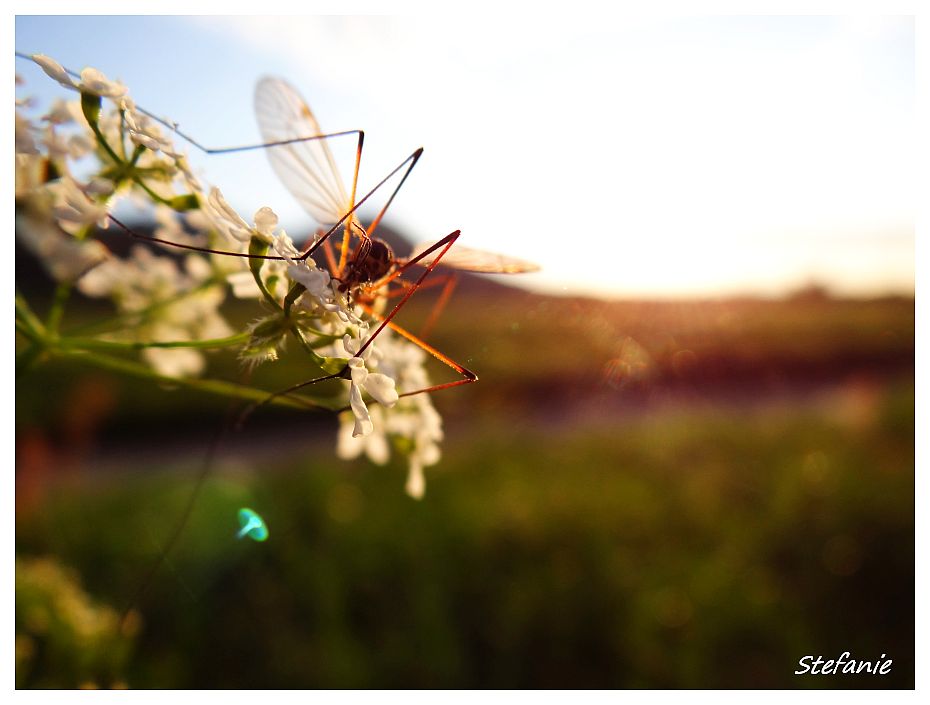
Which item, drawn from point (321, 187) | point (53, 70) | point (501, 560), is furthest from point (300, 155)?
point (501, 560)

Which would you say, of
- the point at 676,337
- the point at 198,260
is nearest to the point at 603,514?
the point at 198,260

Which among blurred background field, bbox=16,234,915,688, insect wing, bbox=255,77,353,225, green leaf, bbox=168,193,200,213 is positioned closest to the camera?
green leaf, bbox=168,193,200,213

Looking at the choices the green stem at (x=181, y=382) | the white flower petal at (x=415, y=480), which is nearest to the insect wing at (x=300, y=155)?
the green stem at (x=181, y=382)

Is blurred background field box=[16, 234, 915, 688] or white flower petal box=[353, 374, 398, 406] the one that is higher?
white flower petal box=[353, 374, 398, 406]

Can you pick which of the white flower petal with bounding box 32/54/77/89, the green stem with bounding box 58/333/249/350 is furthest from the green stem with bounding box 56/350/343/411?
the white flower petal with bounding box 32/54/77/89

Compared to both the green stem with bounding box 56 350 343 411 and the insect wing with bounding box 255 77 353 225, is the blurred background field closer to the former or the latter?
the green stem with bounding box 56 350 343 411

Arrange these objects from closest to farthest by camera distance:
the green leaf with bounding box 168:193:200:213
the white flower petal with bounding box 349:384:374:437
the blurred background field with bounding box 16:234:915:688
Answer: the white flower petal with bounding box 349:384:374:437 → the green leaf with bounding box 168:193:200:213 → the blurred background field with bounding box 16:234:915:688

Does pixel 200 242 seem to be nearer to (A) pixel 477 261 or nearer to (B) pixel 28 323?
(B) pixel 28 323
